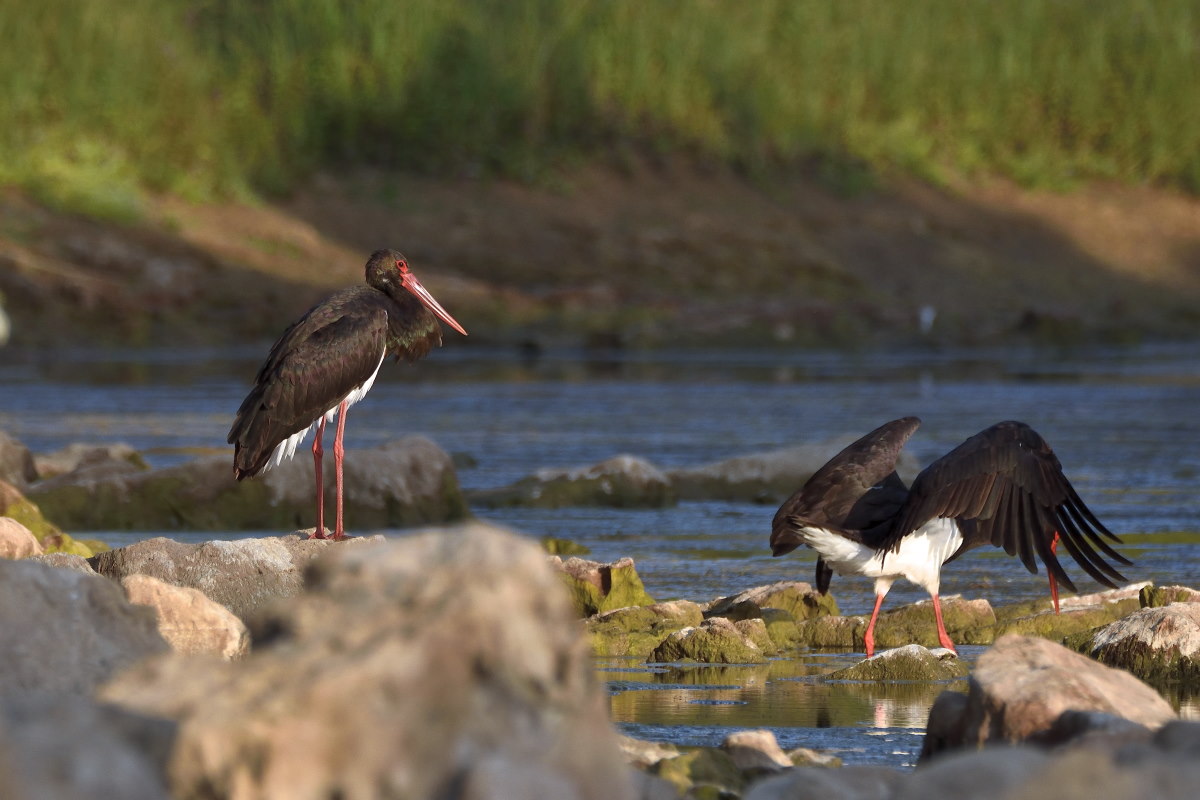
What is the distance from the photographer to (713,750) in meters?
4.55

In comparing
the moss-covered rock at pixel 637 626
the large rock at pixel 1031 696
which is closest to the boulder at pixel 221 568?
the moss-covered rock at pixel 637 626

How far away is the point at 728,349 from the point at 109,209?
6814mm

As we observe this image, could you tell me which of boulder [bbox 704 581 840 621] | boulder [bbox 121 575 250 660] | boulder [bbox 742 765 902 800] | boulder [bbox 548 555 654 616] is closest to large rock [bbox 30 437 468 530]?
boulder [bbox 548 555 654 616]

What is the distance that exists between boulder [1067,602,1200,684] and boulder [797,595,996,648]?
0.78 meters

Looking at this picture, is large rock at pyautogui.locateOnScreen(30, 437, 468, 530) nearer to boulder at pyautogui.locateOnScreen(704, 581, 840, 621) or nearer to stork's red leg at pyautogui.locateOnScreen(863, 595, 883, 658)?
boulder at pyautogui.locateOnScreen(704, 581, 840, 621)

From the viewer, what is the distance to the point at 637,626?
6922mm

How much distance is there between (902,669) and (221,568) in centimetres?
221

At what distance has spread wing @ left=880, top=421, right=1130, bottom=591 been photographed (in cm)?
662

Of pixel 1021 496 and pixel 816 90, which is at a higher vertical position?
pixel 816 90

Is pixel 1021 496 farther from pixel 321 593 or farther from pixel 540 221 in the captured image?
pixel 540 221

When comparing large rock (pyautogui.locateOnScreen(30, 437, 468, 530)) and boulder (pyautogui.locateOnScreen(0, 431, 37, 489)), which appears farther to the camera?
boulder (pyautogui.locateOnScreen(0, 431, 37, 489))

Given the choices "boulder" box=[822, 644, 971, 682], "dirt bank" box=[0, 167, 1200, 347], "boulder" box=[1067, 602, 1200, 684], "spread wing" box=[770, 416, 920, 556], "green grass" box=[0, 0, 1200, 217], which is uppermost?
"green grass" box=[0, 0, 1200, 217]

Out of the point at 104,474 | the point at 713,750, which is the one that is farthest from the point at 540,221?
the point at 713,750

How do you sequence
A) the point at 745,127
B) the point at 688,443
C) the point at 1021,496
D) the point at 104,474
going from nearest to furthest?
1. the point at 1021,496
2. the point at 104,474
3. the point at 688,443
4. the point at 745,127
